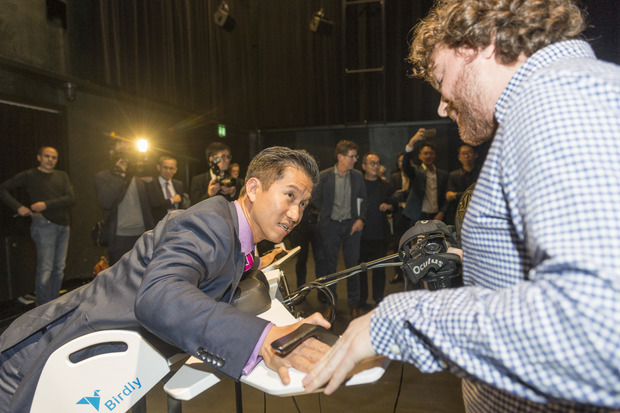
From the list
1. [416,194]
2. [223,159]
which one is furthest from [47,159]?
[416,194]

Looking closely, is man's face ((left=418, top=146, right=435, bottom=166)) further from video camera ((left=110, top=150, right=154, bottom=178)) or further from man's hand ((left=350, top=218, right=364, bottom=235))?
video camera ((left=110, top=150, right=154, bottom=178))

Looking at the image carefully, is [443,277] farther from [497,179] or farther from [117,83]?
[117,83]

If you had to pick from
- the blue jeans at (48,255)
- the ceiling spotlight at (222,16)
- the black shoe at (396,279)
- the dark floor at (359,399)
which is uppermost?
the ceiling spotlight at (222,16)

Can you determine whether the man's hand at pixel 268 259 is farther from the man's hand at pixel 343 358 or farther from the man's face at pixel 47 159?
the man's face at pixel 47 159

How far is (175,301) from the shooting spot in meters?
0.88

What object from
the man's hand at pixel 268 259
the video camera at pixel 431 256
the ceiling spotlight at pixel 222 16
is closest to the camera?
the video camera at pixel 431 256

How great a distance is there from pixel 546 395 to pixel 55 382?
3.84 ft

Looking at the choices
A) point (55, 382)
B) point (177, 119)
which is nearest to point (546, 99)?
point (55, 382)

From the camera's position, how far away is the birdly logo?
41.7 inches

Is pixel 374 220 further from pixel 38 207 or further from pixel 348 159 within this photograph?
pixel 38 207

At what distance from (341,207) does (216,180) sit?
1352 mm

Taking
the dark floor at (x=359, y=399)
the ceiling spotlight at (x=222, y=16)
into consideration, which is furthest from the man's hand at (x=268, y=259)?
the ceiling spotlight at (x=222, y=16)

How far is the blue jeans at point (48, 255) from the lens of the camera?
423 centimetres

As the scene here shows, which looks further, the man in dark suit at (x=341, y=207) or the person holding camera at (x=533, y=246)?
the man in dark suit at (x=341, y=207)
